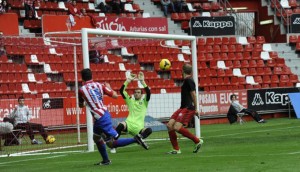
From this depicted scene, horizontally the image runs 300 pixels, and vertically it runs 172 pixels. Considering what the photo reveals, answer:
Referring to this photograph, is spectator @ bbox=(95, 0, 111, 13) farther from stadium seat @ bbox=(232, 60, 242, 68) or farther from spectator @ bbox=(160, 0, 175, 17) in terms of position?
stadium seat @ bbox=(232, 60, 242, 68)

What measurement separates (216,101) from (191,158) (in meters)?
18.7

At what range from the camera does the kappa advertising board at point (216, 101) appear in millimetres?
36128

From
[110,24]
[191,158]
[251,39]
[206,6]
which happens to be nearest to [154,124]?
[110,24]

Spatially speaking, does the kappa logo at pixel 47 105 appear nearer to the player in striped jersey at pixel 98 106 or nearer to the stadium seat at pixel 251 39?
the player in striped jersey at pixel 98 106

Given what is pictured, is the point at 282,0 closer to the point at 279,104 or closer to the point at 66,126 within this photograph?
the point at 279,104

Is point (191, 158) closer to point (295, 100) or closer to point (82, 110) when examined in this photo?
point (82, 110)

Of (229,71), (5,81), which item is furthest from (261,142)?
(229,71)

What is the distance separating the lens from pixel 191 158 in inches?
715

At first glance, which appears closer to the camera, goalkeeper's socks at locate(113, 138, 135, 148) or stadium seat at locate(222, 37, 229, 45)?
goalkeeper's socks at locate(113, 138, 135, 148)

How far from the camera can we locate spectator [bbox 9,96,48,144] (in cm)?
2614

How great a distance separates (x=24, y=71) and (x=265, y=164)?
712 inches

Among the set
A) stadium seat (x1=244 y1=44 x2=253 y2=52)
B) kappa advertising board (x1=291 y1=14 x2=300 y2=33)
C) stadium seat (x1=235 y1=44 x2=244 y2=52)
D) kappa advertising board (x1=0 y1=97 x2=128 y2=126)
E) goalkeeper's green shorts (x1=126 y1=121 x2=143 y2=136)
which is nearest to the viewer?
goalkeeper's green shorts (x1=126 y1=121 x2=143 y2=136)

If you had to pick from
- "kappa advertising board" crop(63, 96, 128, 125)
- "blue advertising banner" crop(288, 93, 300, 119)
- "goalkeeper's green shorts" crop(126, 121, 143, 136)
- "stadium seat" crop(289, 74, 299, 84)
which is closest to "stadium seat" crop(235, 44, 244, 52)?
"stadium seat" crop(289, 74, 299, 84)

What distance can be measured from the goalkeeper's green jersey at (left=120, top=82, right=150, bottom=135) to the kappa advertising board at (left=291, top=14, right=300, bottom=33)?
2341 centimetres
